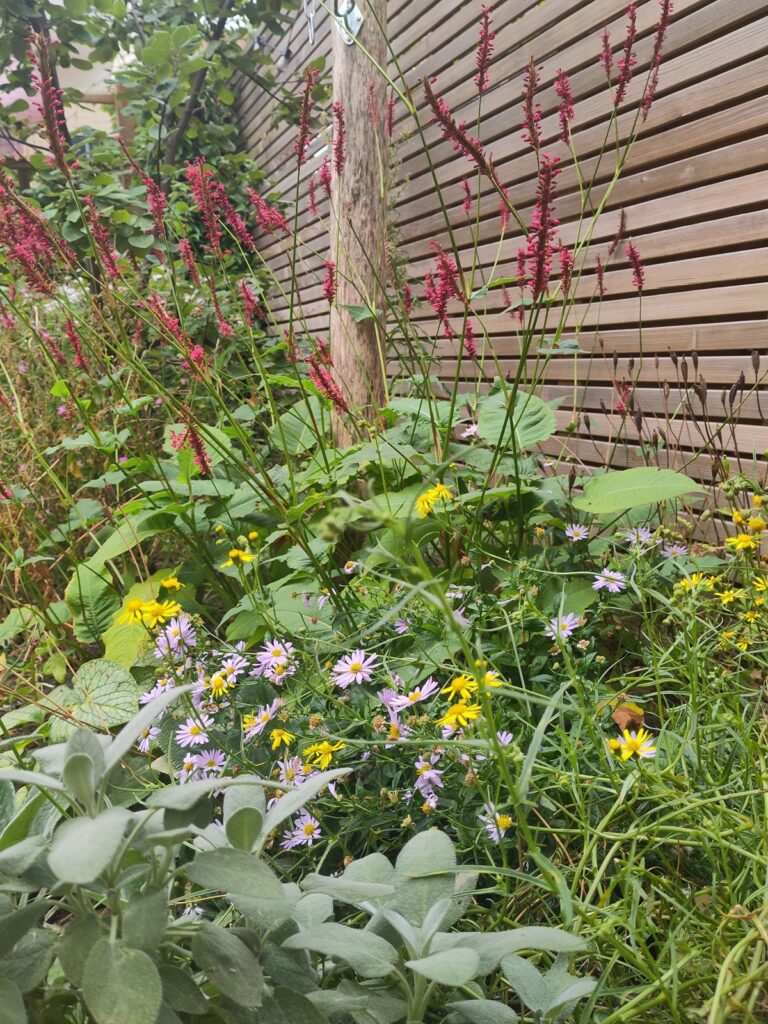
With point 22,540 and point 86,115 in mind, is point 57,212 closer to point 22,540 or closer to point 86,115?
point 22,540

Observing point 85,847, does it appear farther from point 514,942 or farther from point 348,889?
point 514,942

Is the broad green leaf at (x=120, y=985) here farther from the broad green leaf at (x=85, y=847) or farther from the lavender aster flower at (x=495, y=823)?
the lavender aster flower at (x=495, y=823)

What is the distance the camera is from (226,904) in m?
0.98

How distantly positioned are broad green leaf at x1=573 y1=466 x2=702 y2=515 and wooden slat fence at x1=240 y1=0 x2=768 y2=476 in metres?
0.21

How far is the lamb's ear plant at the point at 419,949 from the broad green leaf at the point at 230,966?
0.05 metres

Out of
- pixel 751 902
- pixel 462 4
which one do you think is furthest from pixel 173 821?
pixel 462 4

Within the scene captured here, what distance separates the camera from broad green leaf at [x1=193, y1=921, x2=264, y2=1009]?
582mm

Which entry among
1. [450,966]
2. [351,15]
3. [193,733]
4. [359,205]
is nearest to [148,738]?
[193,733]

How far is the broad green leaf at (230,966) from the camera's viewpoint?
0.58 meters

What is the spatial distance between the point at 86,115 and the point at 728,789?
1189 cm

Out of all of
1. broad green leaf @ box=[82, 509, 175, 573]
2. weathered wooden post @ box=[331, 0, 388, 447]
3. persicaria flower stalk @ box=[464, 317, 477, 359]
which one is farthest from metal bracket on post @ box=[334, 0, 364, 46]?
broad green leaf @ box=[82, 509, 175, 573]

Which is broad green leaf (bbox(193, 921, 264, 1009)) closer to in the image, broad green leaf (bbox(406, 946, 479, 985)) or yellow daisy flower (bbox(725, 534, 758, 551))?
broad green leaf (bbox(406, 946, 479, 985))

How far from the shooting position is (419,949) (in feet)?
2.11

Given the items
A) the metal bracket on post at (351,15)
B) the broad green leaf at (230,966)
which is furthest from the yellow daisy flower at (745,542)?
the metal bracket on post at (351,15)
